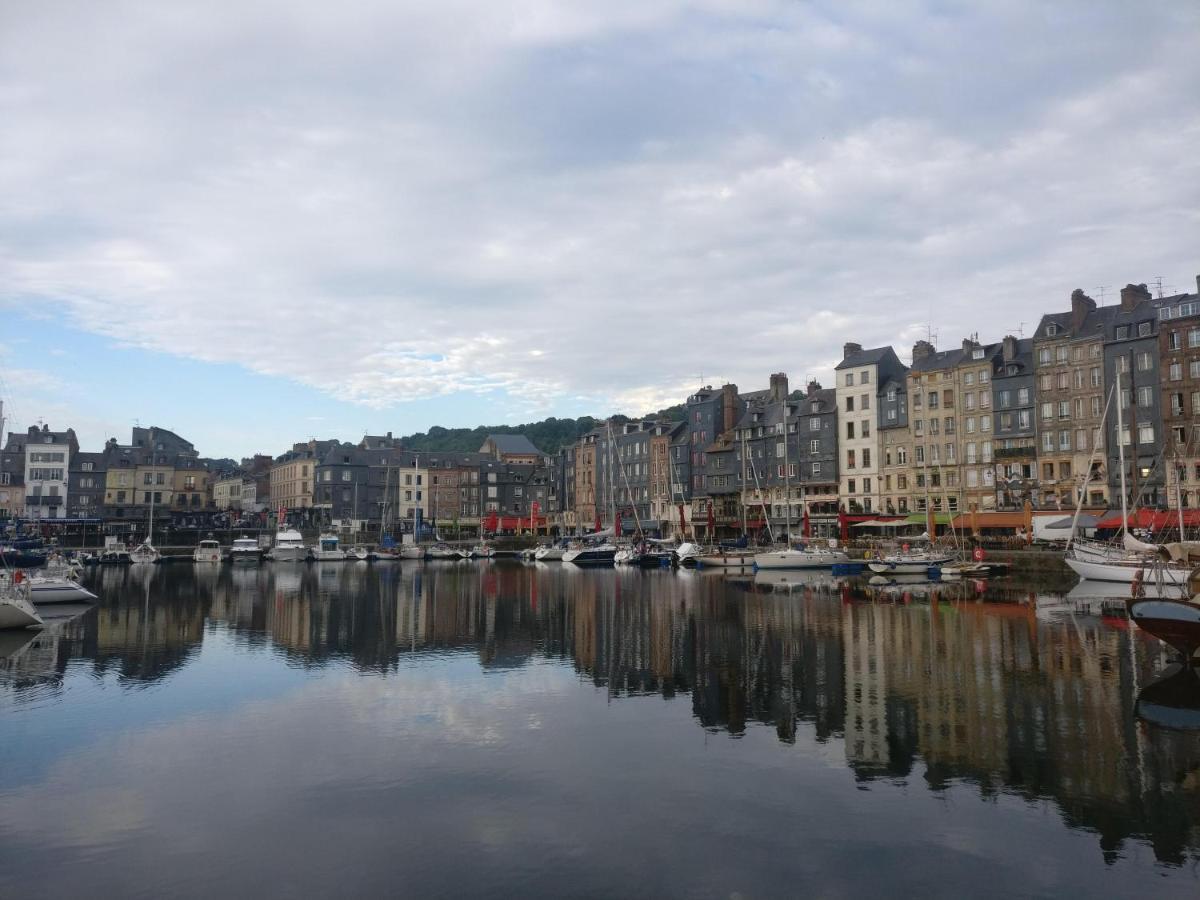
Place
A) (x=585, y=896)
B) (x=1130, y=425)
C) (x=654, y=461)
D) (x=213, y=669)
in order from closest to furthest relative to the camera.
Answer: (x=585, y=896) < (x=213, y=669) < (x=1130, y=425) < (x=654, y=461)

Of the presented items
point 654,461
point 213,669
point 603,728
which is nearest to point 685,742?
point 603,728

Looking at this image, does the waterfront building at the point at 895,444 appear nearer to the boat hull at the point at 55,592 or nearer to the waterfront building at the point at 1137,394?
the waterfront building at the point at 1137,394

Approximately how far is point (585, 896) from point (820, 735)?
821cm

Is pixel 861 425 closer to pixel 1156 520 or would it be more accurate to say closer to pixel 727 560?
pixel 727 560

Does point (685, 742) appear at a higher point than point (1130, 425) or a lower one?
lower

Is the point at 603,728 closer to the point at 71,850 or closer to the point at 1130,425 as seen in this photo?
the point at 71,850

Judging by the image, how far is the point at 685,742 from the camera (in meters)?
16.9

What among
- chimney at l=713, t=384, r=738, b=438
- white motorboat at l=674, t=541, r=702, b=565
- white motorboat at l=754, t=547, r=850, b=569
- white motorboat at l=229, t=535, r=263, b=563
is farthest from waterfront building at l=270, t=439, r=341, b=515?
white motorboat at l=754, t=547, r=850, b=569

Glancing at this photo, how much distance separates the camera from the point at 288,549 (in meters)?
90.3

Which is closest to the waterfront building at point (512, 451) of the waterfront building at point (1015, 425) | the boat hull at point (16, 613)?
the waterfront building at point (1015, 425)

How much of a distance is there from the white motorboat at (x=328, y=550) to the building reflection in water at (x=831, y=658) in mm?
38313

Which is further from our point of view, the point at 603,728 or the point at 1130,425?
the point at 1130,425

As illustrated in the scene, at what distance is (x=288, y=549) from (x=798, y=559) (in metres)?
54.5

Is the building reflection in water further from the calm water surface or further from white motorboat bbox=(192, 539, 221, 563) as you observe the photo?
white motorboat bbox=(192, 539, 221, 563)
